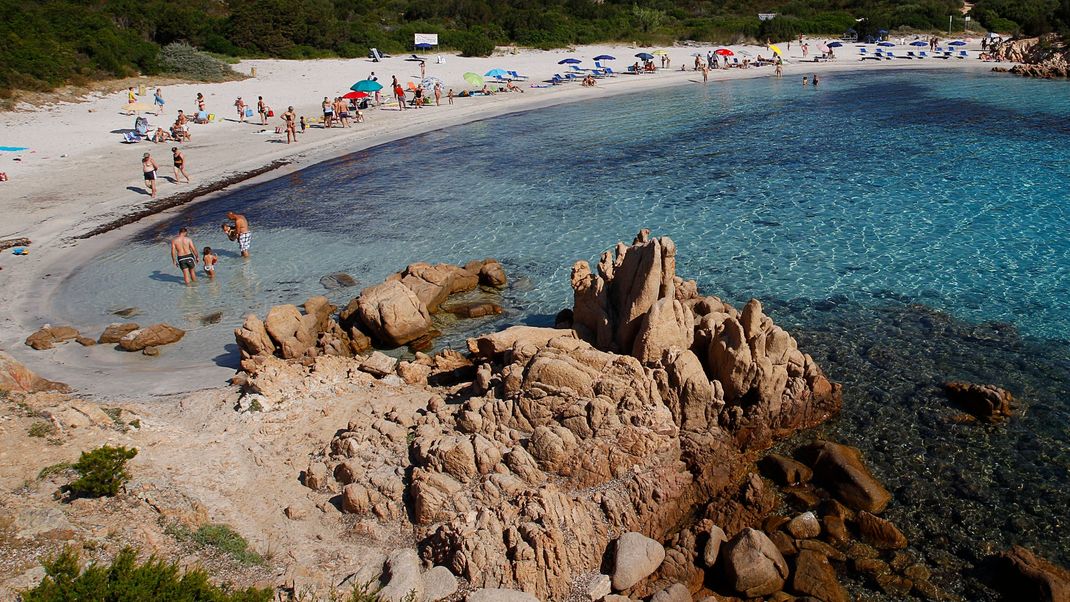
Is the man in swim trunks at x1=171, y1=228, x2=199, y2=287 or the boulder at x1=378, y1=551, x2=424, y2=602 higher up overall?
the man in swim trunks at x1=171, y1=228, x2=199, y2=287

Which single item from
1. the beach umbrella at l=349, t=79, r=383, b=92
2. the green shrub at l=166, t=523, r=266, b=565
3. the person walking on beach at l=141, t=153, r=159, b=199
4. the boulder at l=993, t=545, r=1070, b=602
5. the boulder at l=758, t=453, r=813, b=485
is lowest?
the boulder at l=993, t=545, r=1070, b=602

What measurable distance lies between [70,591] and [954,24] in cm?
9601

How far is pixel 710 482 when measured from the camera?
475 inches

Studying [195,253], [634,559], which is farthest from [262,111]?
[634,559]

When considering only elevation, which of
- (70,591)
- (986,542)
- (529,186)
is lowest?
(986,542)

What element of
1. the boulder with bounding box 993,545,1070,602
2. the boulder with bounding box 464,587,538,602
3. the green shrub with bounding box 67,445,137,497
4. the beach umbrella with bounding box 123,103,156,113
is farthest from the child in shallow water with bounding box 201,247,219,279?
the beach umbrella with bounding box 123,103,156,113

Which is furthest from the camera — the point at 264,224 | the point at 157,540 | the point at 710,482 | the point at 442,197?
the point at 442,197

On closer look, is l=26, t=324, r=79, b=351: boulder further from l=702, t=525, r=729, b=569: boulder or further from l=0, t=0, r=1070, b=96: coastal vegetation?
l=0, t=0, r=1070, b=96: coastal vegetation

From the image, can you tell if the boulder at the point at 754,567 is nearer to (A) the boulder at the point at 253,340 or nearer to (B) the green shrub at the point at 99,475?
(B) the green shrub at the point at 99,475

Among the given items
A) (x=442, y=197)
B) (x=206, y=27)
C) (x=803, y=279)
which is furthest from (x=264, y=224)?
(x=206, y=27)

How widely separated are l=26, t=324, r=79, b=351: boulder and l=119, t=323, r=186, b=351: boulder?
4.54ft

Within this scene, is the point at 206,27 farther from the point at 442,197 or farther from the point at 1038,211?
the point at 1038,211

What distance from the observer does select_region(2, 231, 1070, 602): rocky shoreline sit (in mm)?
10031

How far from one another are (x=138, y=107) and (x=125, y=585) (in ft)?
128
